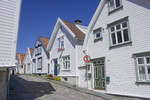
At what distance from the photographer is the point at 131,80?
9.41 metres

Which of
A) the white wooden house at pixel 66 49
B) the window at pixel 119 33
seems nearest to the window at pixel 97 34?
the window at pixel 119 33

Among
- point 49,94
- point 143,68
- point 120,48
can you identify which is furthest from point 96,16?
point 49,94

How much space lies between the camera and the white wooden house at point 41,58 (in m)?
22.3

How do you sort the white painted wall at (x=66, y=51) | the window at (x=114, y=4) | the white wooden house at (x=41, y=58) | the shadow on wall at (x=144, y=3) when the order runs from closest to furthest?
the shadow on wall at (x=144, y=3) < the window at (x=114, y=4) < the white painted wall at (x=66, y=51) < the white wooden house at (x=41, y=58)

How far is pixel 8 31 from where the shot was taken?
6844 mm

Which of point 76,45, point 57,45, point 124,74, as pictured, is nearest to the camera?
point 124,74

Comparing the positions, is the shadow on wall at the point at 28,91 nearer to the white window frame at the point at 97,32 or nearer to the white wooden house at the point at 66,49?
the white wooden house at the point at 66,49

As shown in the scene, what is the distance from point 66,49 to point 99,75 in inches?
240

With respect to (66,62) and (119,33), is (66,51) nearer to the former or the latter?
(66,62)

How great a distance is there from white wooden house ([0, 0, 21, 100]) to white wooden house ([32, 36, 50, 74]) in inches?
583

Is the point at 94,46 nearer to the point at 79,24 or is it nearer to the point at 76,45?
the point at 76,45

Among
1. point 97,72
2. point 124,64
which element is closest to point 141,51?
point 124,64

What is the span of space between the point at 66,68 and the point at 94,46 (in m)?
Answer: 5.34

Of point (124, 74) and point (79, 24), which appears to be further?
point (79, 24)
